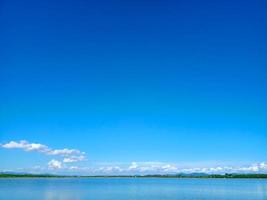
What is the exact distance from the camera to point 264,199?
40.2m

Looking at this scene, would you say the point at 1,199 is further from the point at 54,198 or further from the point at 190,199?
the point at 190,199

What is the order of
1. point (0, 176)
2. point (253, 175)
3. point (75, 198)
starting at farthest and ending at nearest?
point (0, 176)
point (253, 175)
point (75, 198)

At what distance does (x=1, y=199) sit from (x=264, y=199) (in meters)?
26.1

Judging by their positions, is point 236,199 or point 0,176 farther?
point 0,176

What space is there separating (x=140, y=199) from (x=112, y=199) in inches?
106

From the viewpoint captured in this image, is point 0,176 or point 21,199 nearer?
point 21,199

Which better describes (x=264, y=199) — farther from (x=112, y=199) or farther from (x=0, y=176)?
(x=0, y=176)

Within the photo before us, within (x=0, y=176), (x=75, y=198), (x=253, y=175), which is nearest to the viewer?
(x=75, y=198)

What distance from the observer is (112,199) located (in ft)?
123

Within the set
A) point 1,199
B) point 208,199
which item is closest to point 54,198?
point 1,199

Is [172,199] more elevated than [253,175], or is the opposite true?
[253,175]

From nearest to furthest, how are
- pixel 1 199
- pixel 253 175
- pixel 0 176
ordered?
pixel 1 199
pixel 253 175
pixel 0 176

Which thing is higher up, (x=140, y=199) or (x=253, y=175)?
(x=253, y=175)

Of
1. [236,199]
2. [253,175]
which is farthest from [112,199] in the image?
[253,175]
